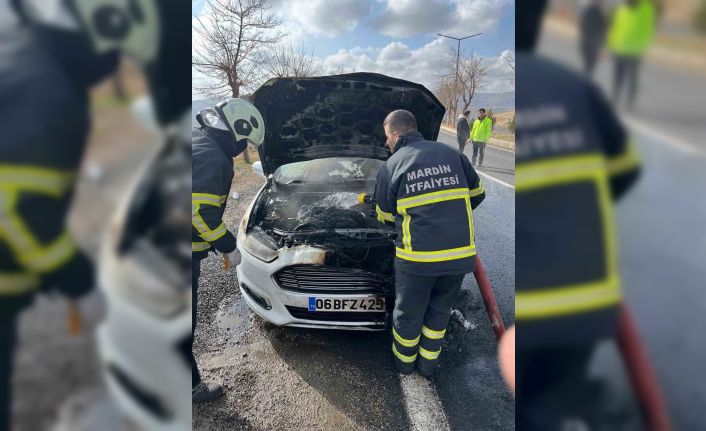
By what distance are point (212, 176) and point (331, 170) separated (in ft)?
6.32

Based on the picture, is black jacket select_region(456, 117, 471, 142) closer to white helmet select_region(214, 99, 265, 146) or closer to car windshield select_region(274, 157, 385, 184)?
car windshield select_region(274, 157, 385, 184)

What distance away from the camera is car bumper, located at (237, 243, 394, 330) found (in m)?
2.19

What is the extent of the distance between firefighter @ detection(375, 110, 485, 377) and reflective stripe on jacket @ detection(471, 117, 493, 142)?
0.80 metres

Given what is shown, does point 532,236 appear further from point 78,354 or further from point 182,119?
point 78,354

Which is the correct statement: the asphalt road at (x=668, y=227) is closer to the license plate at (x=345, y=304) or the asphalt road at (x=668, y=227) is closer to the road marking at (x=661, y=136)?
the road marking at (x=661, y=136)

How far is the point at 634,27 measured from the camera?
58 centimetres

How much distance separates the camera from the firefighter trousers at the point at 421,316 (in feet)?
6.54

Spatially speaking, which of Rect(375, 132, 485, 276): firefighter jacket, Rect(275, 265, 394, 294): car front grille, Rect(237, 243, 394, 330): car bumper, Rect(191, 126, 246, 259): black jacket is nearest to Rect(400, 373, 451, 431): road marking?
Rect(237, 243, 394, 330): car bumper

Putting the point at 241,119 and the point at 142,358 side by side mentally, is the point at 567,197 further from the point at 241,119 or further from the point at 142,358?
the point at 241,119

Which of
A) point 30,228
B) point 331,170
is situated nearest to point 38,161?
point 30,228

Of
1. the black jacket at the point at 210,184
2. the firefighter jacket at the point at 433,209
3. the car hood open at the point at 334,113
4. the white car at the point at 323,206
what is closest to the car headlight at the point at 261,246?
the white car at the point at 323,206

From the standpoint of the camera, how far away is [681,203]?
61 cm

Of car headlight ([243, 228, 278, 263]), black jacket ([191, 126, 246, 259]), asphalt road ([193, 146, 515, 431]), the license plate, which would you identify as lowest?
asphalt road ([193, 146, 515, 431])

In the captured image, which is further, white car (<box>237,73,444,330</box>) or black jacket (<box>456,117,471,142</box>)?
black jacket (<box>456,117,471,142</box>)
